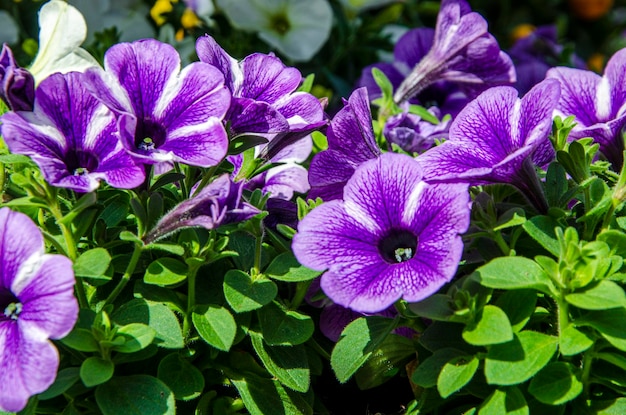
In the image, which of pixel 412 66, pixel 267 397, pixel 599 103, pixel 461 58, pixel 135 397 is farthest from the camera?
pixel 412 66

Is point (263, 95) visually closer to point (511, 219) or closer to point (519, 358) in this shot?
point (511, 219)

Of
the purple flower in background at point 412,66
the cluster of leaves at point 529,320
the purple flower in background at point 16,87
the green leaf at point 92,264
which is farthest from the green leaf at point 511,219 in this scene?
the purple flower in background at point 412,66

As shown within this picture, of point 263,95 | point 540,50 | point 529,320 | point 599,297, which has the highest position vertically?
point 263,95

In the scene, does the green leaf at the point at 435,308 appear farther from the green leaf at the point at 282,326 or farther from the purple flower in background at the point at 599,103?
the purple flower in background at the point at 599,103

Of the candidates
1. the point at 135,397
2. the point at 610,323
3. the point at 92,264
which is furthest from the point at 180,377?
the point at 610,323

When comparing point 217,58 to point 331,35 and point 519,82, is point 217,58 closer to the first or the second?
point 519,82

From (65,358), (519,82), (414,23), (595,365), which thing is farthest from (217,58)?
(414,23)

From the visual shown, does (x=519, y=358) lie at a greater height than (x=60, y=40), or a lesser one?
lesser

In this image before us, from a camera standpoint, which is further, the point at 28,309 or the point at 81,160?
the point at 81,160
